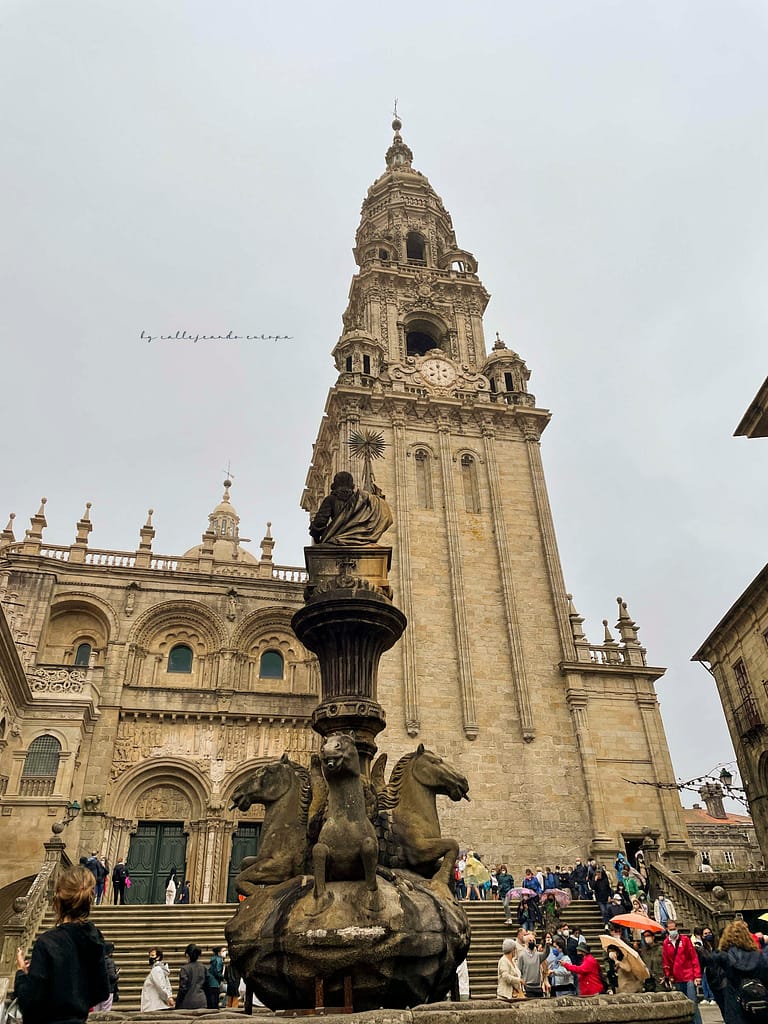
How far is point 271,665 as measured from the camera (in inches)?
1236

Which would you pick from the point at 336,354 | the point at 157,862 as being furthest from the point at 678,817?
the point at 336,354

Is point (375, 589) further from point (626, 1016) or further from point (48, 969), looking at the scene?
point (48, 969)

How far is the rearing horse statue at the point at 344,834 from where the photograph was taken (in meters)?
7.06

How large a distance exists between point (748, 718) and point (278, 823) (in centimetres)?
2317

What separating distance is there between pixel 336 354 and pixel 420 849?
102ft

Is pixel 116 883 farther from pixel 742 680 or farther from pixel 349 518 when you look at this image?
pixel 742 680

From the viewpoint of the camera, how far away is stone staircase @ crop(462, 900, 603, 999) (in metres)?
14.5

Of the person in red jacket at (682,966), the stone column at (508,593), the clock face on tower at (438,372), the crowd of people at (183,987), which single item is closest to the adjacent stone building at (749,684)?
the stone column at (508,593)

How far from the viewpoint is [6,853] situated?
70.1 feet

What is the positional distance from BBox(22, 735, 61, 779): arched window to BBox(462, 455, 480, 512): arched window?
18308 mm

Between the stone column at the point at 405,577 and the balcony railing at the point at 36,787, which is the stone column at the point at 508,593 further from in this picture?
the balcony railing at the point at 36,787

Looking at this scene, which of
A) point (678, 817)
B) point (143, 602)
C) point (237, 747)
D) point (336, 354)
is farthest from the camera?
point (336, 354)

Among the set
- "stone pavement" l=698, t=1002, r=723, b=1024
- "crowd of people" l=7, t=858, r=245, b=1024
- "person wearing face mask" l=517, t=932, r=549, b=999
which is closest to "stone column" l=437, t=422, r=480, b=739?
"stone pavement" l=698, t=1002, r=723, b=1024

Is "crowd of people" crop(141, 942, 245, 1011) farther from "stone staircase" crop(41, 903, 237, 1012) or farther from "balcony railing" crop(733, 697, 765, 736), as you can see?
"balcony railing" crop(733, 697, 765, 736)
